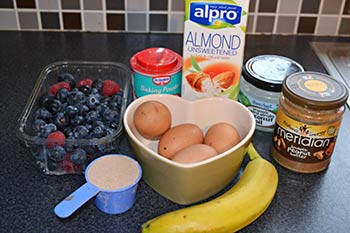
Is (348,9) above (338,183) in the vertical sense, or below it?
above

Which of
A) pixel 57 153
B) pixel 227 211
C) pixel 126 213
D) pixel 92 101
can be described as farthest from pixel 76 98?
pixel 227 211

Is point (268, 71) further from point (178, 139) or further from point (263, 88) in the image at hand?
point (178, 139)

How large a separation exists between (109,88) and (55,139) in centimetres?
19

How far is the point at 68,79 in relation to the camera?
3.13 ft

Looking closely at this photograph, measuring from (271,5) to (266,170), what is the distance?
585mm

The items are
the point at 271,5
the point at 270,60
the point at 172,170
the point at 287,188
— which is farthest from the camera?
the point at 271,5

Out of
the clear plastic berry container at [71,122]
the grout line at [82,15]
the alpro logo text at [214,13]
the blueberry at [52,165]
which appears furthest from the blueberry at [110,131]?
the grout line at [82,15]

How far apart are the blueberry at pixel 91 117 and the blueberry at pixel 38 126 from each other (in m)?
0.07

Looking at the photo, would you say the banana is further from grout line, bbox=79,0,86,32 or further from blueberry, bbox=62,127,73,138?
grout line, bbox=79,0,86,32

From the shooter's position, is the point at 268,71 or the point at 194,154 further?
the point at 268,71

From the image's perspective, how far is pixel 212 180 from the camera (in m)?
0.74

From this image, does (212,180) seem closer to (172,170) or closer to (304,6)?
(172,170)

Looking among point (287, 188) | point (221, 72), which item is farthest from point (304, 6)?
point (287, 188)

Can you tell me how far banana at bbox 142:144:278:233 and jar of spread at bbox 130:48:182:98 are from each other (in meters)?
0.23
